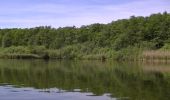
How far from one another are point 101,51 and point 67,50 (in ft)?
25.8

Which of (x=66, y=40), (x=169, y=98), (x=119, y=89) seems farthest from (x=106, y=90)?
(x=66, y=40)

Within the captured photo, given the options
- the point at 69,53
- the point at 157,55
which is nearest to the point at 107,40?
the point at 69,53

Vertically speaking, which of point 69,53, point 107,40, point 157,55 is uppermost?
point 107,40

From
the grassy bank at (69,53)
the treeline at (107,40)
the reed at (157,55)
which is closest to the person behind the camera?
the reed at (157,55)

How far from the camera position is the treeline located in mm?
83562

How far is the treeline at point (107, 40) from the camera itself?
83.6m

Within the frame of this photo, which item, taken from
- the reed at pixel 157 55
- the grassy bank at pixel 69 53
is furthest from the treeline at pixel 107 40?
the reed at pixel 157 55

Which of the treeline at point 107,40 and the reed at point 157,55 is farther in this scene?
the treeline at point 107,40

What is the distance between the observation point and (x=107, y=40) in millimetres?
93125

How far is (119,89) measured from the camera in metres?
25.7

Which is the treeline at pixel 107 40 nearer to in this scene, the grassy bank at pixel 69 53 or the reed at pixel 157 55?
the grassy bank at pixel 69 53

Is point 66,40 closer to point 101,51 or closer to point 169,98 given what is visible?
point 101,51

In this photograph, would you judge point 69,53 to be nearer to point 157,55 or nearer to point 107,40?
point 107,40

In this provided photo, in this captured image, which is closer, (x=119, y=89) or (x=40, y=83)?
(x=119, y=89)
